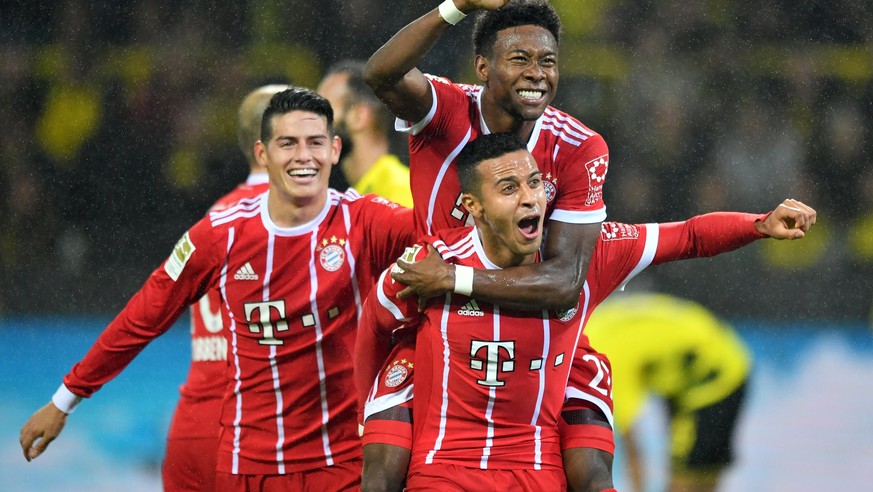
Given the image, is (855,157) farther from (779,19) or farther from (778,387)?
(778,387)

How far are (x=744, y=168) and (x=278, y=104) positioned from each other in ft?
8.90

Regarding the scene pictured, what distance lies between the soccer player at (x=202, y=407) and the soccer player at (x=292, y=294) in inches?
16.1

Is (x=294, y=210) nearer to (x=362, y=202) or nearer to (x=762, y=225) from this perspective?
(x=362, y=202)

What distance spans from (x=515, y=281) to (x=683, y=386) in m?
2.40

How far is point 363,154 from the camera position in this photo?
4.95m

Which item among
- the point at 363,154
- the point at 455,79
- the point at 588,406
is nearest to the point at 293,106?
→ the point at 588,406

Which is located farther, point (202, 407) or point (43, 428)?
point (202, 407)

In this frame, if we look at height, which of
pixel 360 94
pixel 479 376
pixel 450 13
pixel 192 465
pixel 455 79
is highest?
pixel 455 79

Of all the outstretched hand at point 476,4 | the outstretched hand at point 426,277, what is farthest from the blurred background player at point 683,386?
the outstretched hand at point 476,4

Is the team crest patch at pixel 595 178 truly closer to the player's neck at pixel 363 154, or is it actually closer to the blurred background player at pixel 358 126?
the blurred background player at pixel 358 126

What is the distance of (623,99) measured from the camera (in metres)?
5.53

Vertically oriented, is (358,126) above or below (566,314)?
above

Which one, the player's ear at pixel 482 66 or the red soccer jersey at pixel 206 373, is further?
the red soccer jersey at pixel 206 373

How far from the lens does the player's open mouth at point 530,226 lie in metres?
2.92
